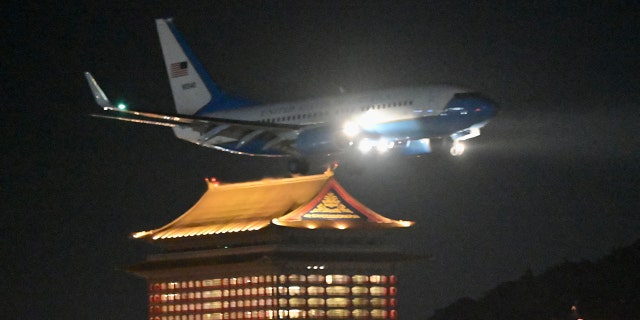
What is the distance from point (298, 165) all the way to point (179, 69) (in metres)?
20.3

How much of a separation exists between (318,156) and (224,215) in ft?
175

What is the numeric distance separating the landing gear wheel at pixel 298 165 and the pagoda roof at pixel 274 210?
42.6m

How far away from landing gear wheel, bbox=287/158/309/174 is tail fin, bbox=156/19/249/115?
1101cm

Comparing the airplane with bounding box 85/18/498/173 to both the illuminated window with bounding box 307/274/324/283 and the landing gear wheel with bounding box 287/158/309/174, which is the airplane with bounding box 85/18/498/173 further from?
the illuminated window with bounding box 307/274/324/283

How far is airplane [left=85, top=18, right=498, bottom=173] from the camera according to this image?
8700cm

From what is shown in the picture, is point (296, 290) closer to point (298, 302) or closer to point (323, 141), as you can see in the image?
point (298, 302)

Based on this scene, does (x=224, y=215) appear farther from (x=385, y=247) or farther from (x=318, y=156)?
(x=318, y=156)

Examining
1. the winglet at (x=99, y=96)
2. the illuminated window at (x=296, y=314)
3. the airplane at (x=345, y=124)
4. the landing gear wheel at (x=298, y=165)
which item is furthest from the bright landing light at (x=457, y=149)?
the illuminated window at (x=296, y=314)

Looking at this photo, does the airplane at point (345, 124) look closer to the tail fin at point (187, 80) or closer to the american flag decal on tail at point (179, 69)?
the tail fin at point (187, 80)

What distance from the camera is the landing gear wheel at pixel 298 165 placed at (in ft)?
307

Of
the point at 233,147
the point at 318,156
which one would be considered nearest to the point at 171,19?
the point at 233,147

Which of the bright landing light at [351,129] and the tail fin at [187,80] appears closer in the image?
the bright landing light at [351,129]

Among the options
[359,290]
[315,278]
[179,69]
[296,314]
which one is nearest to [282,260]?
[315,278]

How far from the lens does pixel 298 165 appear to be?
93.8 meters
